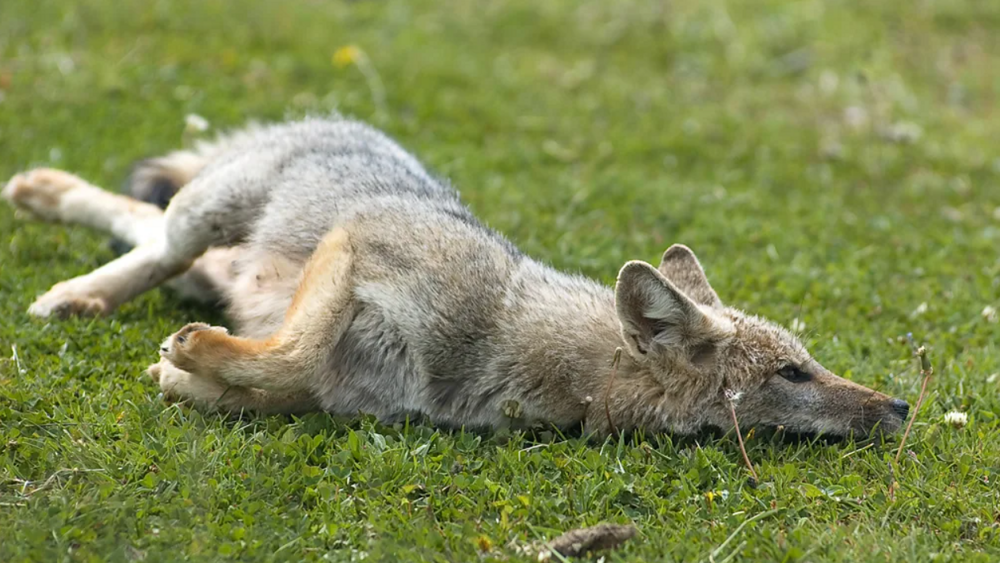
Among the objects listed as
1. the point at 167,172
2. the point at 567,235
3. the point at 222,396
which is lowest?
the point at 222,396

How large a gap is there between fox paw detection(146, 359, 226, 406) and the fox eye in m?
2.63

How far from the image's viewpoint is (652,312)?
4.79 meters

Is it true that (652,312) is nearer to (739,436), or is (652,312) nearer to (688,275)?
(739,436)

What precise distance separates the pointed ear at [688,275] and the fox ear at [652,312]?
60cm

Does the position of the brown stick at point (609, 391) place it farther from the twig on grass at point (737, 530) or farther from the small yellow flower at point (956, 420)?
the small yellow flower at point (956, 420)

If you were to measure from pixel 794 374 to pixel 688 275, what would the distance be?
2.75ft

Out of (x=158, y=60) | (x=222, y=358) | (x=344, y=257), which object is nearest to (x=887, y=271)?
(x=344, y=257)

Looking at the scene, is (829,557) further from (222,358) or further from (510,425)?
(222,358)

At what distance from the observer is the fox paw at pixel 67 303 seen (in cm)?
552

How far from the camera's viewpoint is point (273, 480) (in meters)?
4.15

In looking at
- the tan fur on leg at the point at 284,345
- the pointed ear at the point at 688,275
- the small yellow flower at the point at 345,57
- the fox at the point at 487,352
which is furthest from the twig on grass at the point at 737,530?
the small yellow flower at the point at 345,57

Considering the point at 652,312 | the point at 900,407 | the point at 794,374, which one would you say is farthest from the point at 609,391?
the point at 900,407

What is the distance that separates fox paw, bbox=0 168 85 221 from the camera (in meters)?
6.70

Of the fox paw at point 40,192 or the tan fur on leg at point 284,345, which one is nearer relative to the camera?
the tan fur on leg at point 284,345
